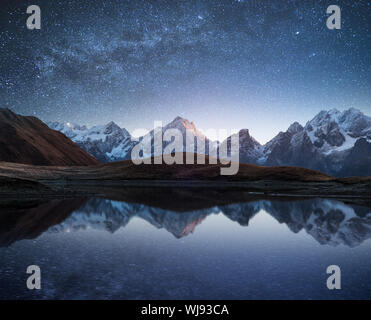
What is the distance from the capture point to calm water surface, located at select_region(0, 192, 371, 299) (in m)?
11.9

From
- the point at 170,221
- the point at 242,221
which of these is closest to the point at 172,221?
the point at 170,221

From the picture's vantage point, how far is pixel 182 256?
17000 millimetres

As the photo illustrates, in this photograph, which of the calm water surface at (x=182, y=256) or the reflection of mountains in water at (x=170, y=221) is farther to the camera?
the reflection of mountains in water at (x=170, y=221)

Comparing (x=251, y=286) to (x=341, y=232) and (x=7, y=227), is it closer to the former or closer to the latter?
(x=341, y=232)

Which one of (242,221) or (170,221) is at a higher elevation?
(170,221)

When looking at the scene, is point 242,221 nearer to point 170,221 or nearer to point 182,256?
point 170,221

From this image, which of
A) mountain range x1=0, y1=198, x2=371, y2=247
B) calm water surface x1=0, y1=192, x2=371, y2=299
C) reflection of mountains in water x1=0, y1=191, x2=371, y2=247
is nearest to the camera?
calm water surface x1=0, y1=192, x2=371, y2=299

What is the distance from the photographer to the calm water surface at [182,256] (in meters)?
11.9

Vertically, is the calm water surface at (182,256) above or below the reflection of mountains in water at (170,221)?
below

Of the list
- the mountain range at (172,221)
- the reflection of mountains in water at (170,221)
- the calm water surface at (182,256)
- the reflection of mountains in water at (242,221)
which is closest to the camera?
the calm water surface at (182,256)

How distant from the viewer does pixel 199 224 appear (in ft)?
92.4

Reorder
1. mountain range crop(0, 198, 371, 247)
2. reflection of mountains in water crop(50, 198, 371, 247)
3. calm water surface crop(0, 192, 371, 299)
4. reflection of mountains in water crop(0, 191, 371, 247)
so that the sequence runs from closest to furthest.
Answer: calm water surface crop(0, 192, 371, 299) < mountain range crop(0, 198, 371, 247) < reflection of mountains in water crop(0, 191, 371, 247) < reflection of mountains in water crop(50, 198, 371, 247)
